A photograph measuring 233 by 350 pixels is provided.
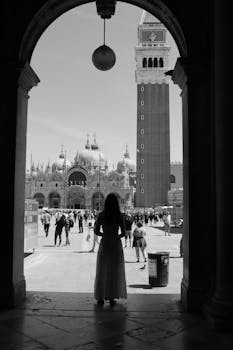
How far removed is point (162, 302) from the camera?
20.3ft

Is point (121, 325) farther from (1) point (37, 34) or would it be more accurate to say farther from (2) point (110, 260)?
(1) point (37, 34)

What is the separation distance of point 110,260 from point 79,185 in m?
96.3

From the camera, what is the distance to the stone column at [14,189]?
5.89 metres

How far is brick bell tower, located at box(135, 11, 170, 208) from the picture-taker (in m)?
82.8

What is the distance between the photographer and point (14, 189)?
19.6 feet

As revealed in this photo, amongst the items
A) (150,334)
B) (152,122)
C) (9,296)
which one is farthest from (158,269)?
(152,122)

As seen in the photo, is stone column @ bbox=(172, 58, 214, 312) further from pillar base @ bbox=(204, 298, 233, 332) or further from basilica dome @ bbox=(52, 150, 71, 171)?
basilica dome @ bbox=(52, 150, 71, 171)

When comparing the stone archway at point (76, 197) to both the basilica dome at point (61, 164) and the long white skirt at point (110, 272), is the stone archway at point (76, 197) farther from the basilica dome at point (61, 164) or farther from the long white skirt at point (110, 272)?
the long white skirt at point (110, 272)

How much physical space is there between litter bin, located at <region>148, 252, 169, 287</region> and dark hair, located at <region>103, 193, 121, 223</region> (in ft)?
9.89

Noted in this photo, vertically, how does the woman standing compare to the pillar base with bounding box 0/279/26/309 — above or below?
above

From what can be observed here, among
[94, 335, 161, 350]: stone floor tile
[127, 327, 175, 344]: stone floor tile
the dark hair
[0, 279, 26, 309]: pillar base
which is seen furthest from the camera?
the dark hair

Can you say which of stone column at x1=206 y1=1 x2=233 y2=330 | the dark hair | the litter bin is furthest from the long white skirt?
the litter bin

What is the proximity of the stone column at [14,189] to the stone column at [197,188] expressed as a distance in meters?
2.39

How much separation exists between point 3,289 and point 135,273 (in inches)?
219
